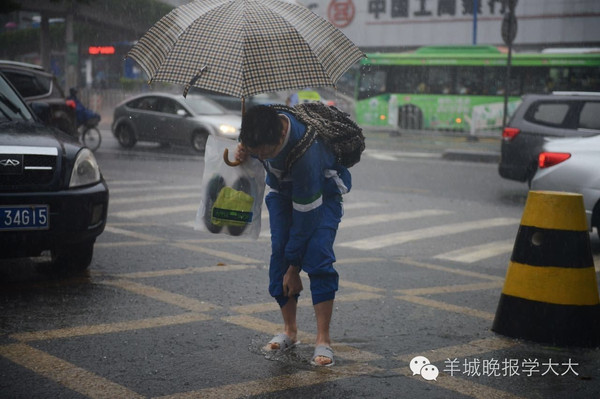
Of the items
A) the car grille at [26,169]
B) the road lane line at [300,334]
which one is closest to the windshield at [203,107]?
the car grille at [26,169]

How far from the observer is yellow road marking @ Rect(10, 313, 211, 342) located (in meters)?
4.47

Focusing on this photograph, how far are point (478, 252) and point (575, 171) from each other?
4.72 feet

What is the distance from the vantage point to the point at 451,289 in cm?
623

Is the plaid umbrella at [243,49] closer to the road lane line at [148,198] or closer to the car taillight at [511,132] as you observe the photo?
the road lane line at [148,198]

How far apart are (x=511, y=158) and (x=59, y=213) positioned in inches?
342

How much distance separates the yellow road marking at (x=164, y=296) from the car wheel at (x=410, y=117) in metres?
23.2

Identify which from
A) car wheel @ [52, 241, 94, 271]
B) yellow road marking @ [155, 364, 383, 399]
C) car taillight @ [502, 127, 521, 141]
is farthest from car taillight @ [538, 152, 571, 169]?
yellow road marking @ [155, 364, 383, 399]

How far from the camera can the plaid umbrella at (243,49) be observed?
402 cm

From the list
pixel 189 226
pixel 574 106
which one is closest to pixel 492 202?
pixel 574 106

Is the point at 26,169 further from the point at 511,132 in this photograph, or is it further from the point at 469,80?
the point at 469,80

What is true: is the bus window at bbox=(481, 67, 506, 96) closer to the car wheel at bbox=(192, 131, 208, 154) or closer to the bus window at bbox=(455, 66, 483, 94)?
the bus window at bbox=(455, 66, 483, 94)

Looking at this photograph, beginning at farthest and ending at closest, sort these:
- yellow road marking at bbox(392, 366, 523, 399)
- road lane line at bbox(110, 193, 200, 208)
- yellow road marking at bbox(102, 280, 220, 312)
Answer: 1. road lane line at bbox(110, 193, 200, 208)
2. yellow road marking at bbox(102, 280, 220, 312)
3. yellow road marking at bbox(392, 366, 523, 399)

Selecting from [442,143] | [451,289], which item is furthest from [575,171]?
[442,143]

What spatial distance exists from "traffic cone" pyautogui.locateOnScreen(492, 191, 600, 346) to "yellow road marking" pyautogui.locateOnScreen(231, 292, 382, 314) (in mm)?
1289
